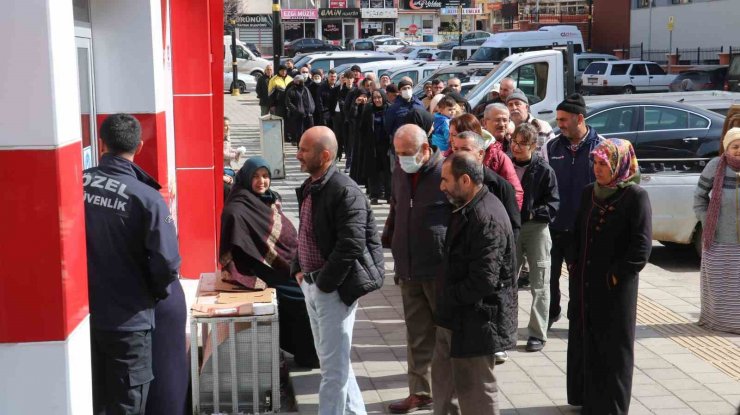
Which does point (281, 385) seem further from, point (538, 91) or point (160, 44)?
point (538, 91)

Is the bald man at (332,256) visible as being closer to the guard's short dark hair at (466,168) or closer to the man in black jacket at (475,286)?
the man in black jacket at (475,286)

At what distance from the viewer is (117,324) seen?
506cm

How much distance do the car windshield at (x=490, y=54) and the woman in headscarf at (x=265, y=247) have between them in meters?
25.8

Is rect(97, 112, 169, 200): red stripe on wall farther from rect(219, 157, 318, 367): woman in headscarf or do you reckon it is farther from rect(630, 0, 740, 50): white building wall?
rect(630, 0, 740, 50): white building wall

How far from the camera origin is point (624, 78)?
3594cm

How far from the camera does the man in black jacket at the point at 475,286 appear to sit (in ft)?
17.2

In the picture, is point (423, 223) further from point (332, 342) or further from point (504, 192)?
point (332, 342)

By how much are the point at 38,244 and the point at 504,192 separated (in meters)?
3.59

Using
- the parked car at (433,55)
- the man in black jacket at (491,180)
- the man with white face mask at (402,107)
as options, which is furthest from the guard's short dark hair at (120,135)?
the parked car at (433,55)

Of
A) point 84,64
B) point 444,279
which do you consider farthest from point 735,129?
point 84,64

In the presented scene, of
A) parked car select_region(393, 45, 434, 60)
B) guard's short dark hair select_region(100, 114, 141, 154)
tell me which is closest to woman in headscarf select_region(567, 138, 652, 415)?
guard's short dark hair select_region(100, 114, 141, 154)

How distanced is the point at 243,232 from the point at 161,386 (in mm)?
1473

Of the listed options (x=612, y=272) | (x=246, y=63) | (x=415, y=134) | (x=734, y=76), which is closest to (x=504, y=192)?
(x=415, y=134)

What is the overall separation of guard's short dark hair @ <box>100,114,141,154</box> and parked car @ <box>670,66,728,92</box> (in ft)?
92.4
